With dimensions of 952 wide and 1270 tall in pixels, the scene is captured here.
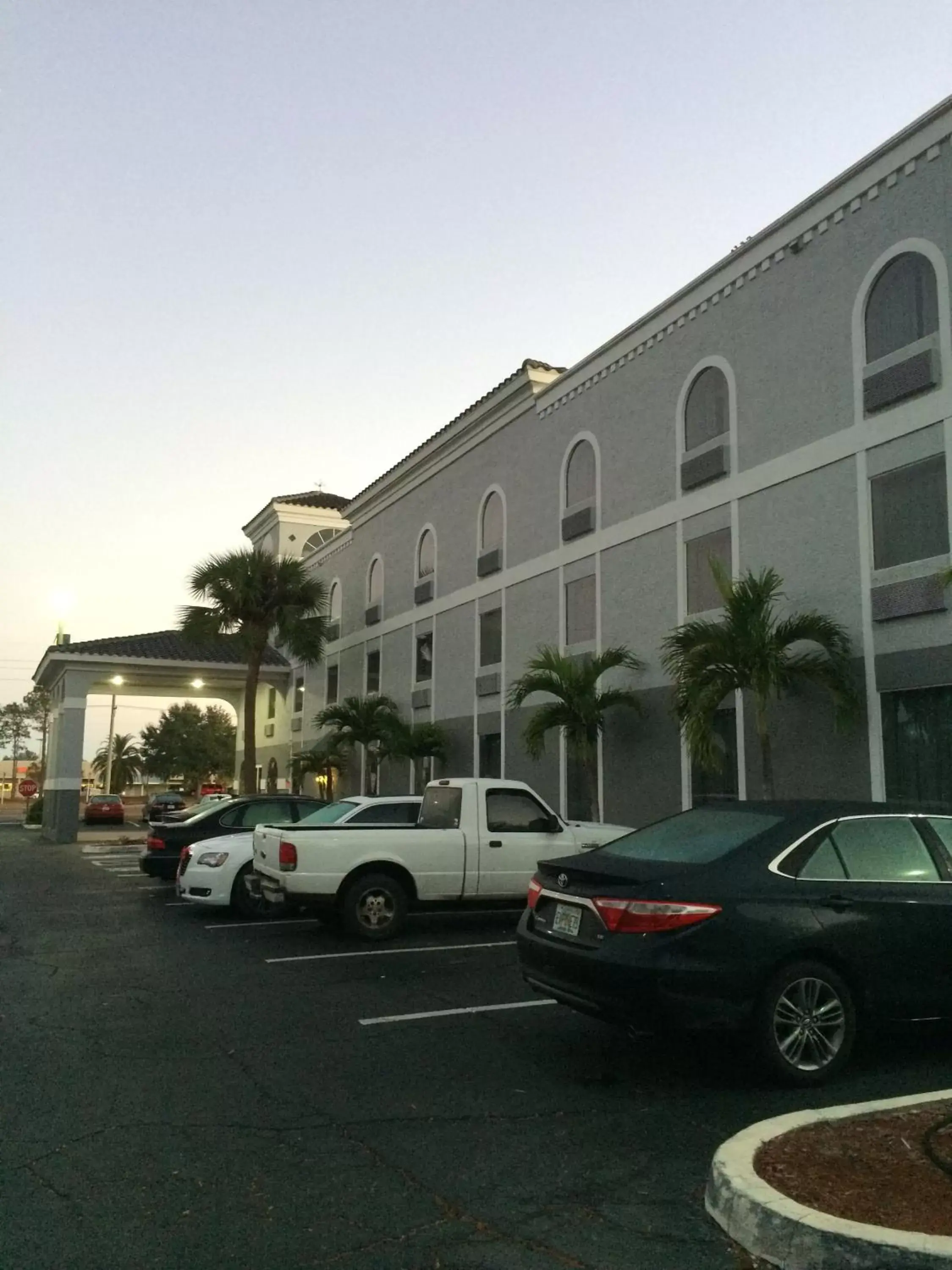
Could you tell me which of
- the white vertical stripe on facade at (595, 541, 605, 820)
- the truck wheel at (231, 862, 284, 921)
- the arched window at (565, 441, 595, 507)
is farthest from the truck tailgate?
the arched window at (565, 441, 595, 507)

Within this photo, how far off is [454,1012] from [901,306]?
10869 millimetres

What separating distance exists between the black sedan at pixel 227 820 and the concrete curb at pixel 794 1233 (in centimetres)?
1186

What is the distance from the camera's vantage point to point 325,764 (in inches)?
1232

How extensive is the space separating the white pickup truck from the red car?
116 feet

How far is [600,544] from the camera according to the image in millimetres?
20078

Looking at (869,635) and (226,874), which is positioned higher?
(869,635)

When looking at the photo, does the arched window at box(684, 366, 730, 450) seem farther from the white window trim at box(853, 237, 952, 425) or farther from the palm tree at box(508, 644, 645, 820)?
the palm tree at box(508, 644, 645, 820)

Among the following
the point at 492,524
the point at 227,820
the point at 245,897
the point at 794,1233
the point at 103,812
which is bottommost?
the point at 794,1233

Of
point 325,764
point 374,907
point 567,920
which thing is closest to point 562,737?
point 374,907

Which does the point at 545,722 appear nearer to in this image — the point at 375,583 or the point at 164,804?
the point at 375,583

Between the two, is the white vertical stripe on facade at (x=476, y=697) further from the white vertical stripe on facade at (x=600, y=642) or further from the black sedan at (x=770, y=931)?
the black sedan at (x=770, y=931)

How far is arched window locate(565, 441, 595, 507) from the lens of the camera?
2073cm

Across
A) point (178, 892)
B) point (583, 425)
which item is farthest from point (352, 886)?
point (583, 425)

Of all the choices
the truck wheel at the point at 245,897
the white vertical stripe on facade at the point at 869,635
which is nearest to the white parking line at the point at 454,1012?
the truck wheel at the point at 245,897
